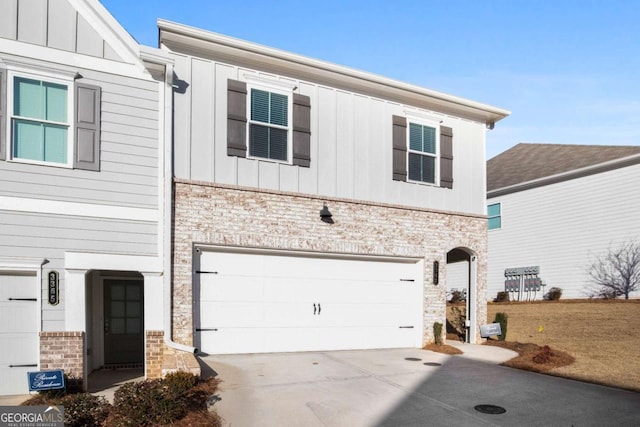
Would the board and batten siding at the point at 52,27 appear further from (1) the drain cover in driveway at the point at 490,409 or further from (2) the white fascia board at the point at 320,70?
(1) the drain cover in driveway at the point at 490,409

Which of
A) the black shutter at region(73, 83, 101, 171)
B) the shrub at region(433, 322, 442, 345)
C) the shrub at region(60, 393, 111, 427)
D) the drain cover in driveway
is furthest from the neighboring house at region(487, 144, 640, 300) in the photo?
the shrub at region(60, 393, 111, 427)

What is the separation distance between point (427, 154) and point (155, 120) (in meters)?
7.20

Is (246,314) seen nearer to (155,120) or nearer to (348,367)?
(348,367)

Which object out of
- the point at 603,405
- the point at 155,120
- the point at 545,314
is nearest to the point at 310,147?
the point at 155,120

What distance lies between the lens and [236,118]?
1075 cm

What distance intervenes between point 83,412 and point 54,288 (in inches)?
115

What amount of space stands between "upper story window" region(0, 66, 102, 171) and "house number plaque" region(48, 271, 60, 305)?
1.98 meters

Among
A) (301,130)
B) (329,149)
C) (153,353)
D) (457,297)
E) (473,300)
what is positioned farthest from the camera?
(457,297)

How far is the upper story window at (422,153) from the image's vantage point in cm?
1322

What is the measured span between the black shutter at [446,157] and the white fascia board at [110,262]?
793cm

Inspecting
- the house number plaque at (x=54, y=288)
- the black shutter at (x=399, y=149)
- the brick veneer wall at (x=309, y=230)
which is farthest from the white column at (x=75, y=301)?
the black shutter at (x=399, y=149)

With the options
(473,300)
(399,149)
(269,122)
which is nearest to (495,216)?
(473,300)

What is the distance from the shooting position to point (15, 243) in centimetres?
841

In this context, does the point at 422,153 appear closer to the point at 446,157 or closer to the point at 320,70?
the point at 446,157
